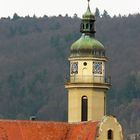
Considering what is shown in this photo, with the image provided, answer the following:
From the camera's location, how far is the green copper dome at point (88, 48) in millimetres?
96938

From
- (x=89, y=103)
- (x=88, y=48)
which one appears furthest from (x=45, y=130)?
(x=88, y=48)

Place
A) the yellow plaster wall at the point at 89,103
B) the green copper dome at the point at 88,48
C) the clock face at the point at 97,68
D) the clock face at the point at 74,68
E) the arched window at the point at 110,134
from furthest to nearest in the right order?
1. the clock face at the point at 74,68
2. the clock face at the point at 97,68
3. the green copper dome at the point at 88,48
4. the yellow plaster wall at the point at 89,103
5. the arched window at the point at 110,134

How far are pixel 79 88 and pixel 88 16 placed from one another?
5.99 metres

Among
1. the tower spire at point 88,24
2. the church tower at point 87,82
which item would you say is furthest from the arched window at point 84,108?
the tower spire at point 88,24

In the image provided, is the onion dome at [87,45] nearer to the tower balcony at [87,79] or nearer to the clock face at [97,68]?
the clock face at [97,68]

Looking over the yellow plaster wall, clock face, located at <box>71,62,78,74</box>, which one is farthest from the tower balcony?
the yellow plaster wall

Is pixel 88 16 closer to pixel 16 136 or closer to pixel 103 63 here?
pixel 103 63

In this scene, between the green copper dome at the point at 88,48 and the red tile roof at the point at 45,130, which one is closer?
the red tile roof at the point at 45,130

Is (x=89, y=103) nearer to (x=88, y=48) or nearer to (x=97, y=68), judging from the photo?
(x=97, y=68)

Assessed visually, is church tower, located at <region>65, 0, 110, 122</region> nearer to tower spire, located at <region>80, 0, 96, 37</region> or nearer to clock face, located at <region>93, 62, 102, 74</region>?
clock face, located at <region>93, 62, 102, 74</region>

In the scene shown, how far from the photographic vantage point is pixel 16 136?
295 ft

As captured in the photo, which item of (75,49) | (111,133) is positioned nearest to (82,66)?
(75,49)

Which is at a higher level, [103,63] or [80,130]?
[103,63]

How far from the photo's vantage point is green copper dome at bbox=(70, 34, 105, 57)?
9694 centimetres
